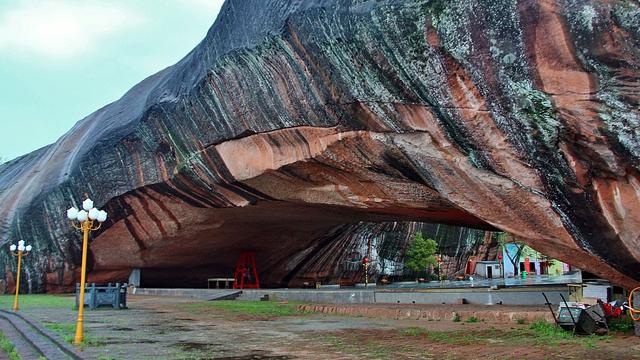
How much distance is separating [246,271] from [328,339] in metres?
17.8

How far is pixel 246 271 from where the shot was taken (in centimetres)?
2525

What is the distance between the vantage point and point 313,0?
1012cm

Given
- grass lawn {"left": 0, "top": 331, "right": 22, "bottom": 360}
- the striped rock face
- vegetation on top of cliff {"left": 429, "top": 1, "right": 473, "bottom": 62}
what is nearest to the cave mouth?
the striped rock face

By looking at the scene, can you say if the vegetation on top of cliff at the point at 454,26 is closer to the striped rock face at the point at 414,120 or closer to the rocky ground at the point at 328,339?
the striped rock face at the point at 414,120

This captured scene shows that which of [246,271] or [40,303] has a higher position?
[246,271]

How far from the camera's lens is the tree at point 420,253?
31.2m

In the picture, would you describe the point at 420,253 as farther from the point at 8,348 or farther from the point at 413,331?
the point at 8,348

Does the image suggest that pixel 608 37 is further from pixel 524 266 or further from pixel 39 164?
pixel 524 266

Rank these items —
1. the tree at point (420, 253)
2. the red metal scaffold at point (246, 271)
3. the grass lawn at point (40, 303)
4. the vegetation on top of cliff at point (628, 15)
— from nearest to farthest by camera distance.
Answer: the vegetation on top of cliff at point (628, 15)
the grass lawn at point (40, 303)
the red metal scaffold at point (246, 271)
the tree at point (420, 253)

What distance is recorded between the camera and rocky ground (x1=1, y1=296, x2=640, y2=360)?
256 inches

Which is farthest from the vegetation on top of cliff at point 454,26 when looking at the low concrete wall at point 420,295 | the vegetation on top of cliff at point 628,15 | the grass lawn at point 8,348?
the grass lawn at point 8,348

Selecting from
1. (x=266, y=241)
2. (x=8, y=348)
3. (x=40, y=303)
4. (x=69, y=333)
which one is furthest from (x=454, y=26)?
(x=266, y=241)

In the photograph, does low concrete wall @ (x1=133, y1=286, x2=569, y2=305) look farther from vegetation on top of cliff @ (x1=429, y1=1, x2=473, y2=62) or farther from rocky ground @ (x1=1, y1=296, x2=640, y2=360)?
vegetation on top of cliff @ (x1=429, y1=1, x2=473, y2=62)

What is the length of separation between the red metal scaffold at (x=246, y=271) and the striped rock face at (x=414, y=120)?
6956 millimetres
